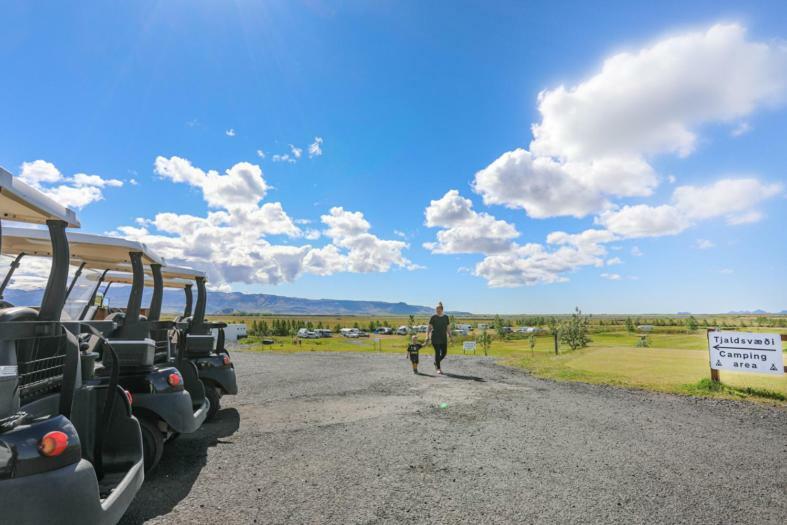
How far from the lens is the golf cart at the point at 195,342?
604cm

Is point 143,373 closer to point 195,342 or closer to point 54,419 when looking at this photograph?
point 54,419

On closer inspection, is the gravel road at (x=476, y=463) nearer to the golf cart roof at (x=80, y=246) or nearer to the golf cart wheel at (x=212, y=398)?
the golf cart wheel at (x=212, y=398)

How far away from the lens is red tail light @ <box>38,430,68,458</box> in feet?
7.98

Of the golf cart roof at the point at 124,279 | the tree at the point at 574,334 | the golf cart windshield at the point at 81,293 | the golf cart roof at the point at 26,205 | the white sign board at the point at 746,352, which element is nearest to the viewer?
the golf cart roof at the point at 26,205

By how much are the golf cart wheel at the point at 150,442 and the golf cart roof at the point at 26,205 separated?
7.42 ft

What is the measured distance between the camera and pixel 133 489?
3154 mm

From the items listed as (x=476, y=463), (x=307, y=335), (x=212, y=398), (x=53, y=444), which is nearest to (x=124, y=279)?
(x=212, y=398)

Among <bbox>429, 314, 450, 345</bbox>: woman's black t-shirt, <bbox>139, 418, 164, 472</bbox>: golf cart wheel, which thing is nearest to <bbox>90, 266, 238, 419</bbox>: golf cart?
<bbox>139, 418, 164, 472</bbox>: golf cart wheel

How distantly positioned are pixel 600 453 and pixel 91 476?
5.25 m

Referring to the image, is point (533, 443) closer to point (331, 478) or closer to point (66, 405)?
point (331, 478)

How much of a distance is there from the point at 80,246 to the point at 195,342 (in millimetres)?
2634

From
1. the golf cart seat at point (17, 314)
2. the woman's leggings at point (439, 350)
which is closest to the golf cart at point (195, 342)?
the golf cart seat at point (17, 314)

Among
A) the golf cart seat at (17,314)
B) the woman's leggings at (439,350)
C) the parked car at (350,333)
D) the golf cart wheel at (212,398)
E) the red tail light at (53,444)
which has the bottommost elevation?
the parked car at (350,333)

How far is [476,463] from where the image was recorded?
195 inches
